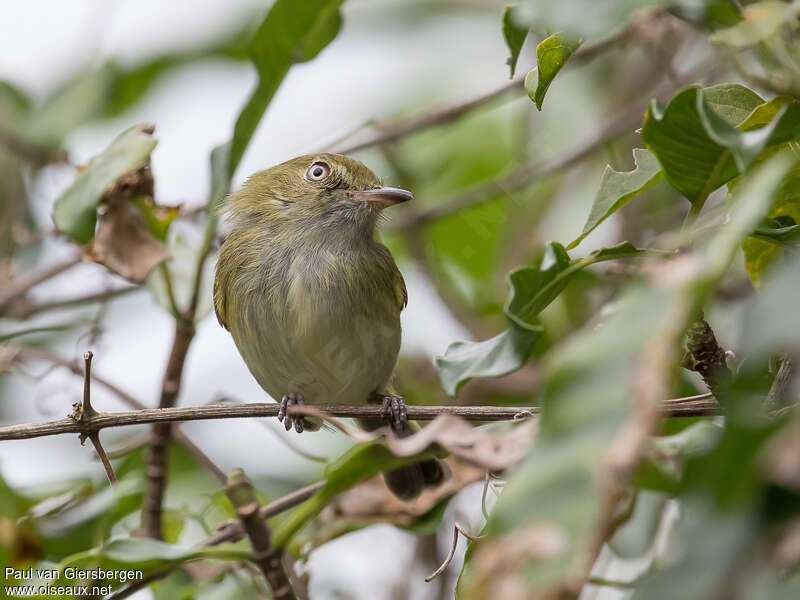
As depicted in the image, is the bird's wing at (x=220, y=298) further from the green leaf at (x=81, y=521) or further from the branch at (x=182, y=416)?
the branch at (x=182, y=416)

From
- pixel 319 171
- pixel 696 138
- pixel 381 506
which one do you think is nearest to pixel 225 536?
pixel 381 506

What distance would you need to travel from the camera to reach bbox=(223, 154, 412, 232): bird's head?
4191 millimetres

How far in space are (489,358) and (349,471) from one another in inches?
17.3

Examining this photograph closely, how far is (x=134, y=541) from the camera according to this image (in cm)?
207

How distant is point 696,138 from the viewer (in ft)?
6.34

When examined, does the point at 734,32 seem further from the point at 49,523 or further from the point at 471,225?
the point at 471,225

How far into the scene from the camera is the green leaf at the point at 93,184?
3.09 metres

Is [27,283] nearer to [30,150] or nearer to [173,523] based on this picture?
[30,150]

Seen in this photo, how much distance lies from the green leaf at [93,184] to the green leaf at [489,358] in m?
1.36

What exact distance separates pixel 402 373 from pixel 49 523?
204 centimetres

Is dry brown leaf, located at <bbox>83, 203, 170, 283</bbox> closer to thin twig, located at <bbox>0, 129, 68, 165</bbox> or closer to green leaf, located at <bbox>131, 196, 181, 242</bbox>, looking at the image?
green leaf, located at <bbox>131, 196, 181, 242</bbox>

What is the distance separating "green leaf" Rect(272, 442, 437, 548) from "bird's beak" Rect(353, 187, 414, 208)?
6.71ft

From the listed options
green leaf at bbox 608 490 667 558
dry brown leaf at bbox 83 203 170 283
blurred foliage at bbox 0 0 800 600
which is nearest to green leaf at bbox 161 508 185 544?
blurred foliage at bbox 0 0 800 600

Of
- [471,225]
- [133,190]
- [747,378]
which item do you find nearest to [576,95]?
[471,225]
